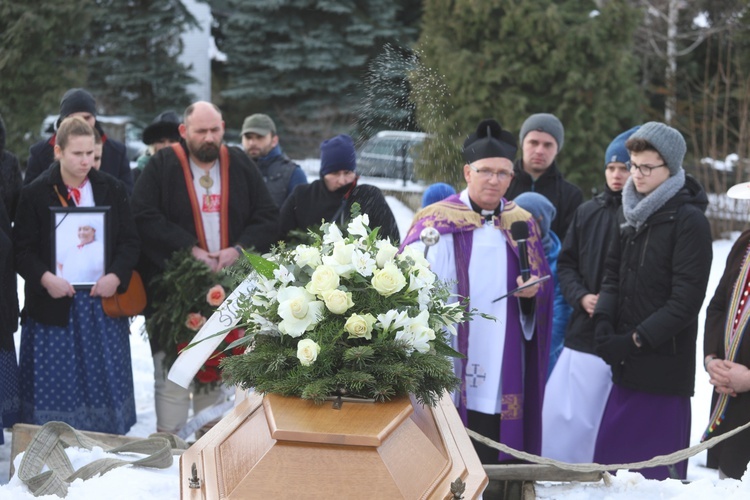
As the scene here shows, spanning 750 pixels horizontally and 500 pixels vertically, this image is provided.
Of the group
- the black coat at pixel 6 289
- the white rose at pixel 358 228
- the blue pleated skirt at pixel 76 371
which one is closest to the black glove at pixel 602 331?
the white rose at pixel 358 228

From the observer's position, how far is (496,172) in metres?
4.60

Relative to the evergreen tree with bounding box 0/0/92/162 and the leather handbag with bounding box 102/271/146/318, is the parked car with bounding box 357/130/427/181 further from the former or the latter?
the evergreen tree with bounding box 0/0/92/162

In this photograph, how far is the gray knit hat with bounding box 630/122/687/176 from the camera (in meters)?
4.49

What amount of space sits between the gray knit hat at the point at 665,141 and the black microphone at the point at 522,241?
70 cm

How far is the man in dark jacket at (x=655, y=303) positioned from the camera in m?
4.49

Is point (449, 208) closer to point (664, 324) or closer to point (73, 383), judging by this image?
point (664, 324)

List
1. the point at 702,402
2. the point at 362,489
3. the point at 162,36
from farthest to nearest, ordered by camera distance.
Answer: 1. the point at 162,36
2. the point at 702,402
3. the point at 362,489

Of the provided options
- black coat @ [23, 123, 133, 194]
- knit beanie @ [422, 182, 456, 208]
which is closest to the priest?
knit beanie @ [422, 182, 456, 208]

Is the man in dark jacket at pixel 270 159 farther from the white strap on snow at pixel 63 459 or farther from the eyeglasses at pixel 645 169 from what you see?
the white strap on snow at pixel 63 459

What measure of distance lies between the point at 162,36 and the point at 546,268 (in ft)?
61.6

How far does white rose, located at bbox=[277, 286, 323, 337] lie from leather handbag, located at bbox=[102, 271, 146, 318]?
281cm

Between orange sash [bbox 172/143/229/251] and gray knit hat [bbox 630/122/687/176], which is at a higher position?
gray knit hat [bbox 630/122/687/176]

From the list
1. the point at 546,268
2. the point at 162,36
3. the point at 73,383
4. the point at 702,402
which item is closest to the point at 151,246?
the point at 73,383

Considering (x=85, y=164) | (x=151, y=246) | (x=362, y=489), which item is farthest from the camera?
(x=151, y=246)
